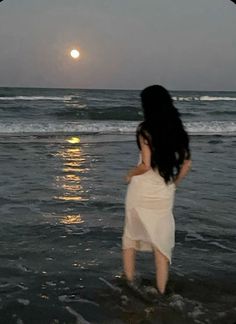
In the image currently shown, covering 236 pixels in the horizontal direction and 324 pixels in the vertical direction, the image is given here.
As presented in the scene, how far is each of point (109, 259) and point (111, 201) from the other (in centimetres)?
265

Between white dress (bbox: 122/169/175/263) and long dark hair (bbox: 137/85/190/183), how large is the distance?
0.44ft

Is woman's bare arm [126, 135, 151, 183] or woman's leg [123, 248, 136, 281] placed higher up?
woman's bare arm [126, 135, 151, 183]

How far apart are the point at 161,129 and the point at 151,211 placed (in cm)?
71

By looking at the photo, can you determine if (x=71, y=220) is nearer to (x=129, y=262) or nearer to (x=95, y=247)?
(x=95, y=247)

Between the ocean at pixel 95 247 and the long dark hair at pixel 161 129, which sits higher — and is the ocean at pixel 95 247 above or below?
A: below

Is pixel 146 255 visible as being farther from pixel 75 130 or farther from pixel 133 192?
pixel 75 130

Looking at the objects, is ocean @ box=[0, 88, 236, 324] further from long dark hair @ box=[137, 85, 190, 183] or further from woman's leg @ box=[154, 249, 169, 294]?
long dark hair @ box=[137, 85, 190, 183]

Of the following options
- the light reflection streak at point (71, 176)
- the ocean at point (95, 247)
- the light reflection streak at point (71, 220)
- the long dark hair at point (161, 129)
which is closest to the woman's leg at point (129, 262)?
the ocean at point (95, 247)

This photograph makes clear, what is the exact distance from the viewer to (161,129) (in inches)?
156

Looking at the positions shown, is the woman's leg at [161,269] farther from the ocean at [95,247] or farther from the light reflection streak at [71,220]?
the light reflection streak at [71,220]

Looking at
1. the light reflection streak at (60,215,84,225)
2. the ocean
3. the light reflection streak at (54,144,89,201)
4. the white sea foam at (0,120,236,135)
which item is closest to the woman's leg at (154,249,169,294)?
the ocean

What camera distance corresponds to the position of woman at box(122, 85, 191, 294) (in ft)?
13.0

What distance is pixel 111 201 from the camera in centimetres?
783

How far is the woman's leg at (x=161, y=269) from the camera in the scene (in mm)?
4337
